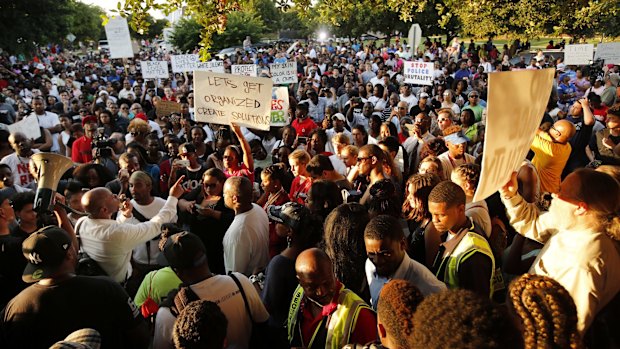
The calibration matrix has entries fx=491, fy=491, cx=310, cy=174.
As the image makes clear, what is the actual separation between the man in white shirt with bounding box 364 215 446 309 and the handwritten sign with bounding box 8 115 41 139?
23.7 ft

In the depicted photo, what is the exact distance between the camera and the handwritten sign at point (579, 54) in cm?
1506

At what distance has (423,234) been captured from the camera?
3.87 m

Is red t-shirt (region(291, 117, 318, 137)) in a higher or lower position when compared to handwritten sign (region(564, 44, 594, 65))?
lower

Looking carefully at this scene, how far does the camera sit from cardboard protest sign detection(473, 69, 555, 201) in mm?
2549

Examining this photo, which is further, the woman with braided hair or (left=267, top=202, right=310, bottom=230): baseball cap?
(left=267, top=202, right=310, bottom=230): baseball cap

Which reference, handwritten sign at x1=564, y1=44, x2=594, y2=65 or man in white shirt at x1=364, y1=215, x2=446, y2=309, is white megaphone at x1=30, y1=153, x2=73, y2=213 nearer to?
man in white shirt at x1=364, y1=215, x2=446, y2=309

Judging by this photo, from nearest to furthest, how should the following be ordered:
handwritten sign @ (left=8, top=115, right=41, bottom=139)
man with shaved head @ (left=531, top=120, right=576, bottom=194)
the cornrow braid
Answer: the cornrow braid, man with shaved head @ (left=531, top=120, right=576, bottom=194), handwritten sign @ (left=8, top=115, right=41, bottom=139)

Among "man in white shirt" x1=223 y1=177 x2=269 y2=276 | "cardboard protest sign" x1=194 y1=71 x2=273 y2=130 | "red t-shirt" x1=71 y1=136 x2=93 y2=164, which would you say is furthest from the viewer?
"red t-shirt" x1=71 y1=136 x2=93 y2=164

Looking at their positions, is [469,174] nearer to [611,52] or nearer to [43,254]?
[43,254]

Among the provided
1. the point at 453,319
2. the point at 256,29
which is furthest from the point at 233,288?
the point at 256,29

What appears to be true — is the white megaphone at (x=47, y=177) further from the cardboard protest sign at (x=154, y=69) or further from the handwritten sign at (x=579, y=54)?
the handwritten sign at (x=579, y=54)

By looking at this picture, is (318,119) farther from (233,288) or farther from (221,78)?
(233,288)

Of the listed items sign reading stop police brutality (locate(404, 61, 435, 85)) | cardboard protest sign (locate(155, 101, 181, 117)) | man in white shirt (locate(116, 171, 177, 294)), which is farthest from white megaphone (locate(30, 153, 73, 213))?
sign reading stop police brutality (locate(404, 61, 435, 85))

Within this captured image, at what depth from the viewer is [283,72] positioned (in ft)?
42.9
